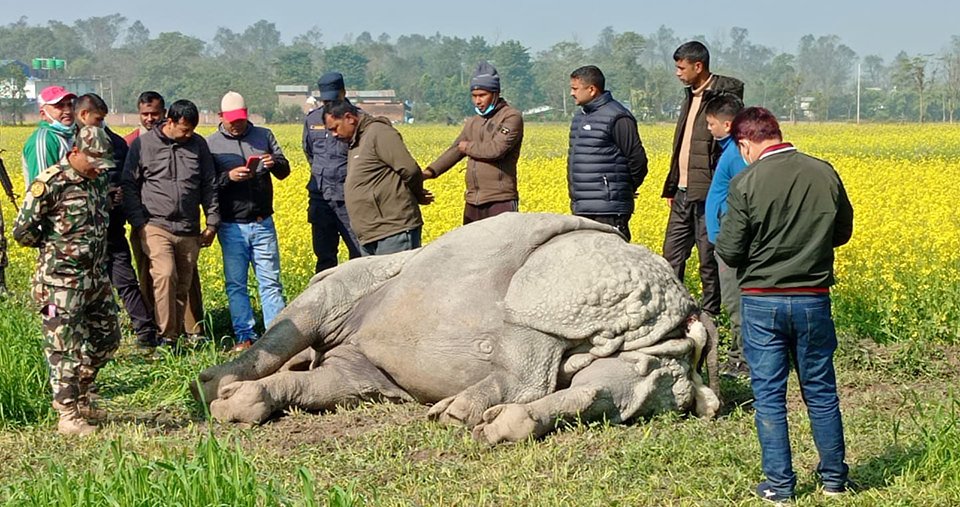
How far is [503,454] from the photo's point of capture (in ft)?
19.2

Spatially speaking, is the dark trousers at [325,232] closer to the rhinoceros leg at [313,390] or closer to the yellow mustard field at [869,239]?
the yellow mustard field at [869,239]

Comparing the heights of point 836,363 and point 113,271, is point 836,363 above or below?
below

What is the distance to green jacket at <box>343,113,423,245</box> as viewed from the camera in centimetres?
829

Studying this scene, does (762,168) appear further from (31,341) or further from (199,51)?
(199,51)

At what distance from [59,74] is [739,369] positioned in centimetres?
11495

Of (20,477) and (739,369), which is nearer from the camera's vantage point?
(20,477)

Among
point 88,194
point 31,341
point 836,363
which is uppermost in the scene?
point 88,194

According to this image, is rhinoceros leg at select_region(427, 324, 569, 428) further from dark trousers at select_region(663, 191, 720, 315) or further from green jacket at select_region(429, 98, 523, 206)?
green jacket at select_region(429, 98, 523, 206)

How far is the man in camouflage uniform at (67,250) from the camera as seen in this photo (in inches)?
254

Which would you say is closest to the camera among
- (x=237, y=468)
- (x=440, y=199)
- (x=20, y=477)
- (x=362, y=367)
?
(x=237, y=468)

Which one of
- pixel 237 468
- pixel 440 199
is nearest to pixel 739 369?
pixel 237 468

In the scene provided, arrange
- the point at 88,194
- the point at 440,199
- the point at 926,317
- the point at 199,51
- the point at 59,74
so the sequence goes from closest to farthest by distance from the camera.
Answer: the point at 88,194 → the point at 926,317 → the point at 440,199 → the point at 59,74 → the point at 199,51

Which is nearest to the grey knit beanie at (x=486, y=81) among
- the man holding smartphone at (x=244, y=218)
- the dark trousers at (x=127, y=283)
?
the man holding smartphone at (x=244, y=218)

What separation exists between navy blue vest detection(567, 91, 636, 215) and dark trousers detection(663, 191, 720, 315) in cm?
54
